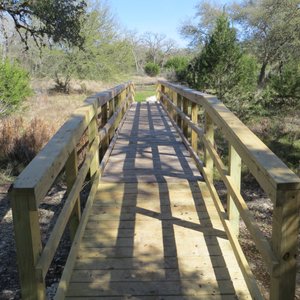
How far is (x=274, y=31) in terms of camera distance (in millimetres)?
24828

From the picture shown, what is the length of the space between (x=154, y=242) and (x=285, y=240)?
1667 millimetres

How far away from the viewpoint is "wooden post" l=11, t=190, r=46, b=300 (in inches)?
72.2

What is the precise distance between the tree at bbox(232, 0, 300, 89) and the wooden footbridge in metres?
18.0

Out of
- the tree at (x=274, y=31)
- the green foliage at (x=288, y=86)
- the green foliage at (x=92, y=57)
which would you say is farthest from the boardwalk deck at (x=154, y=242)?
the green foliage at (x=92, y=57)

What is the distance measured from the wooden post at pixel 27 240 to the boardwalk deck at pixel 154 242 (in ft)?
2.80

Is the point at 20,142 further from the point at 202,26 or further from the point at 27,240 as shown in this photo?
the point at 202,26

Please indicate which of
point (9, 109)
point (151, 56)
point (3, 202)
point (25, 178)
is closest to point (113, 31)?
point (9, 109)

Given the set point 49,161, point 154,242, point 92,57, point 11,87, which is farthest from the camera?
point 92,57

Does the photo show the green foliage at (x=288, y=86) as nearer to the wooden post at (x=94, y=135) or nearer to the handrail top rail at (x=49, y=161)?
the wooden post at (x=94, y=135)

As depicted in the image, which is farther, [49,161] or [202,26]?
[202,26]

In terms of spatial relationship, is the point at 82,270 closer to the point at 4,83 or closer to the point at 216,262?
the point at 216,262

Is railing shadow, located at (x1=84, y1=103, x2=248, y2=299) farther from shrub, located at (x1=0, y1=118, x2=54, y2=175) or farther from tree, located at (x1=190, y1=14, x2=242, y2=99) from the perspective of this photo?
tree, located at (x1=190, y1=14, x2=242, y2=99)

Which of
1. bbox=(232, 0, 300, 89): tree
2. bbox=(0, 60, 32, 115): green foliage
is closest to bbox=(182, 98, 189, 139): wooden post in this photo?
bbox=(0, 60, 32, 115): green foliage

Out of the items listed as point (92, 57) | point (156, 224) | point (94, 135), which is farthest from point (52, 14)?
point (92, 57)
